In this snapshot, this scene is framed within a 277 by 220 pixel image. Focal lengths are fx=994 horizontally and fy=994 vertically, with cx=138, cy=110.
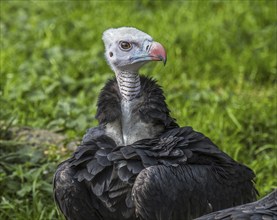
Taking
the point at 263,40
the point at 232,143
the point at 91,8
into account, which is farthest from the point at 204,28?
the point at 232,143

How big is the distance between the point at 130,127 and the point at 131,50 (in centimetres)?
51

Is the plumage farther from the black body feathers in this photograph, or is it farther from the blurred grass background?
the blurred grass background

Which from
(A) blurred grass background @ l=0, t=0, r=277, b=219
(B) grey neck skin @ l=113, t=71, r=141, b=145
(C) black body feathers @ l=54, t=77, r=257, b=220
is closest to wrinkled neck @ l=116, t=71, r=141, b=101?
(B) grey neck skin @ l=113, t=71, r=141, b=145

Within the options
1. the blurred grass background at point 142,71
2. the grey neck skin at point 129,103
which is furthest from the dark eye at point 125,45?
the blurred grass background at point 142,71

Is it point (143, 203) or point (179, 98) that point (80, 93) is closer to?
point (179, 98)

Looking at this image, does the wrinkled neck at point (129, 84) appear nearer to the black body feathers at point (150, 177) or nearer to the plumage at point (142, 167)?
the plumage at point (142, 167)

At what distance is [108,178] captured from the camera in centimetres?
612

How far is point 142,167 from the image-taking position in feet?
19.9

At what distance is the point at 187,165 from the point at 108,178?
49 centimetres

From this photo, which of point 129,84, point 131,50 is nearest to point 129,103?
point 129,84

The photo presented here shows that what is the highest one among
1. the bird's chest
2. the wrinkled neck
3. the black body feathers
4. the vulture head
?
the vulture head

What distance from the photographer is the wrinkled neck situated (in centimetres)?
653

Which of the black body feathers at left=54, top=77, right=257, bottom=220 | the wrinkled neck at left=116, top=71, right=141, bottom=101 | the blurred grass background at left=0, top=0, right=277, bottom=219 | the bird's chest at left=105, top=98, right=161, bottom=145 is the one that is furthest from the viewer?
the blurred grass background at left=0, top=0, right=277, bottom=219

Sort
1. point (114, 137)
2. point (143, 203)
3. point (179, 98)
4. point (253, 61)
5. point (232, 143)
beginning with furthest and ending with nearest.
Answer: point (253, 61)
point (179, 98)
point (232, 143)
point (114, 137)
point (143, 203)
